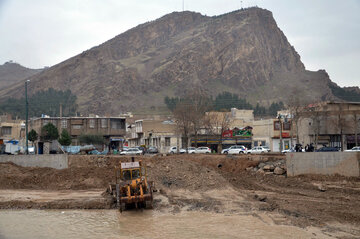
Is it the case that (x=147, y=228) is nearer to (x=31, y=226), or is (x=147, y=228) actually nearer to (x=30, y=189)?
(x=31, y=226)

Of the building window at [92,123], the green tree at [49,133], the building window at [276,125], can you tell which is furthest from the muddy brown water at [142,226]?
the building window at [92,123]

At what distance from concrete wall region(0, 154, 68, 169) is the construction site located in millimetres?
939

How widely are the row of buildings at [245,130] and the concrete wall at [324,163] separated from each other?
696 inches

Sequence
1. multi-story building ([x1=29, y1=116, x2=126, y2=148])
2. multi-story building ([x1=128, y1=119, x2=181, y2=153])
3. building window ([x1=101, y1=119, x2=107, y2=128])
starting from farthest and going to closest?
building window ([x1=101, y1=119, x2=107, y2=128])
multi-story building ([x1=29, y1=116, x2=126, y2=148])
multi-story building ([x1=128, y1=119, x2=181, y2=153])

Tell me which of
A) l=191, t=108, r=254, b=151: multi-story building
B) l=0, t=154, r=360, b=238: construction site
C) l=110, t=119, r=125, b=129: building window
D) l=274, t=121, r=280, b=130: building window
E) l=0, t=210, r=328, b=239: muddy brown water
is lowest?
l=0, t=210, r=328, b=239: muddy brown water

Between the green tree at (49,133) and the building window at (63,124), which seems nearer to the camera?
the green tree at (49,133)

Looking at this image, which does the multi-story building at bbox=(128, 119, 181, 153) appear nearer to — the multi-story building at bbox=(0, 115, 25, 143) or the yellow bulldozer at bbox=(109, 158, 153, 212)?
the multi-story building at bbox=(0, 115, 25, 143)

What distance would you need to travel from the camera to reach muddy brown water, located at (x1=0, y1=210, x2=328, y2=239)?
18109mm

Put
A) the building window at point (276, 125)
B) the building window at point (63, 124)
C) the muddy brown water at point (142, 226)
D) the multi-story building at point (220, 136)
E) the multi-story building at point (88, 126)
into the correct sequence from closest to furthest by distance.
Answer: the muddy brown water at point (142, 226), the multi-story building at point (220, 136), the building window at point (276, 125), the multi-story building at point (88, 126), the building window at point (63, 124)

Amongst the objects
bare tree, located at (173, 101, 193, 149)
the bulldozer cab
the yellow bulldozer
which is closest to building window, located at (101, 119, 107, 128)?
bare tree, located at (173, 101, 193, 149)

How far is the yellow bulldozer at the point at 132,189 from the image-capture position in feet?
71.0

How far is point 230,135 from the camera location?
6669cm

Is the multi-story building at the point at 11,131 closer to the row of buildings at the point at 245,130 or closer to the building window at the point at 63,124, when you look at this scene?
the row of buildings at the point at 245,130

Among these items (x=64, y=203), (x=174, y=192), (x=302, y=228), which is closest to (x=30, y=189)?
(x=64, y=203)
